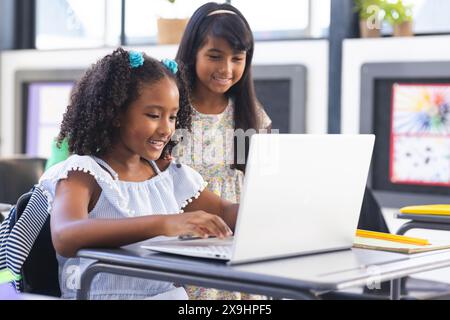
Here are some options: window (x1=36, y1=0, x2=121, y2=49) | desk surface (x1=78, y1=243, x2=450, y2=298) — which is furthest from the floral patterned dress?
window (x1=36, y1=0, x2=121, y2=49)

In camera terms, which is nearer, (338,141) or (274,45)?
(338,141)

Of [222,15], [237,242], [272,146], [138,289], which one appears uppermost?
[222,15]

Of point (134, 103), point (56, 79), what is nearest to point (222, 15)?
point (134, 103)

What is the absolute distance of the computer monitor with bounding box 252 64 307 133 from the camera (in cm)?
380

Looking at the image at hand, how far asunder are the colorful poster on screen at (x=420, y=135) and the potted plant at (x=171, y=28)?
1164mm

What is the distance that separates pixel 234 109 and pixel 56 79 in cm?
230

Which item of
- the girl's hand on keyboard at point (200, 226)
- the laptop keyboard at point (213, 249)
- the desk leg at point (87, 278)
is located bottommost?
the desk leg at point (87, 278)

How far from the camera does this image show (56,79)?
15.0 feet

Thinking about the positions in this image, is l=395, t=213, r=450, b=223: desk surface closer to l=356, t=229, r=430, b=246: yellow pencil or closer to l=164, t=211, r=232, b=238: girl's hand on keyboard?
l=356, t=229, r=430, b=246: yellow pencil

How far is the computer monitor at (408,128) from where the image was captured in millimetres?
3520

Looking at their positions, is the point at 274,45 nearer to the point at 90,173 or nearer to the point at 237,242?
the point at 90,173

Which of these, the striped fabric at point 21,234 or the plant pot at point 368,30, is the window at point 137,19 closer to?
the plant pot at point 368,30

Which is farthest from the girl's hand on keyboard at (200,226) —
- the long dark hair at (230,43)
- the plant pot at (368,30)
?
the plant pot at (368,30)

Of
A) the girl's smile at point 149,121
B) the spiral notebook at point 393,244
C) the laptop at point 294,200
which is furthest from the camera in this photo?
the girl's smile at point 149,121
